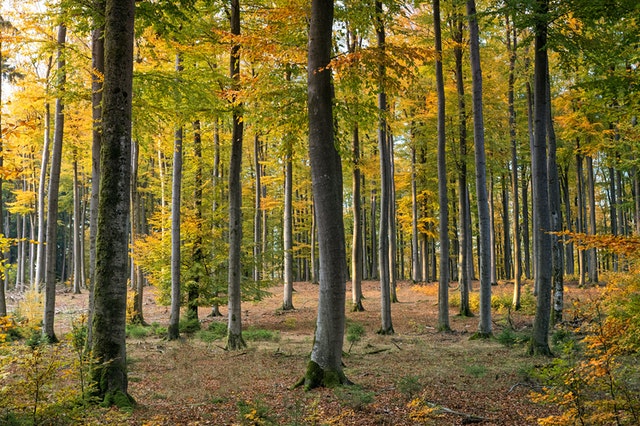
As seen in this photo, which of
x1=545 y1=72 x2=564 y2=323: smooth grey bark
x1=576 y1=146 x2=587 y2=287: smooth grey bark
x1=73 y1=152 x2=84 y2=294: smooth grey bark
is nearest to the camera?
x1=545 y1=72 x2=564 y2=323: smooth grey bark

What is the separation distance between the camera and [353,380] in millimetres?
7918

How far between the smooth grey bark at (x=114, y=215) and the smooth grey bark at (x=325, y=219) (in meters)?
2.84

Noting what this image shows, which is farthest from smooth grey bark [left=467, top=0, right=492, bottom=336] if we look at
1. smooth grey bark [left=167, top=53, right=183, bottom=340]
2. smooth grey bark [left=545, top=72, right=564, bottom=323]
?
smooth grey bark [left=167, top=53, right=183, bottom=340]

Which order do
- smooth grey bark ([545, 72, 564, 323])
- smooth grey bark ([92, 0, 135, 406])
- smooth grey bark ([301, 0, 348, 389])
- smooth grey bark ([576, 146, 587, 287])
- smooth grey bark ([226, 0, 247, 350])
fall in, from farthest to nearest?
smooth grey bark ([576, 146, 587, 287]) < smooth grey bark ([545, 72, 564, 323]) < smooth grey bark ([226, 0, 247, 350]) < smooth grey bark ([301, 0, 348, 389]) < smooth grey bark ([92, 0, 135, 406])

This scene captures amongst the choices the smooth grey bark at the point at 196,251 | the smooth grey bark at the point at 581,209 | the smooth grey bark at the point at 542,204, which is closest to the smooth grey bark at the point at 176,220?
the smooth grey bark at the point at 196,251

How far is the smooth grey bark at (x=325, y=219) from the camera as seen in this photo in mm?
7281

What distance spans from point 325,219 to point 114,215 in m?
3.16

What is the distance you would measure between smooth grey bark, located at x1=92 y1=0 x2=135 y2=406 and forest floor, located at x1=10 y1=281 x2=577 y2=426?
760 mm

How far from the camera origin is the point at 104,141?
5.93m

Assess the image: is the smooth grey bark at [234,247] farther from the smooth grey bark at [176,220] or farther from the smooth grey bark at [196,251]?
the smooth grey bark at [196,251]

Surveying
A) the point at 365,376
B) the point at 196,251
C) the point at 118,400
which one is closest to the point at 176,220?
the point at 196,251

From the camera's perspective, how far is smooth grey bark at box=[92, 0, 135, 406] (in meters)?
5.77

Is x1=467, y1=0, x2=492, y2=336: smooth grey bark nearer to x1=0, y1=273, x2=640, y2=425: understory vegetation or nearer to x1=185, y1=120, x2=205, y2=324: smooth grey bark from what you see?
x1=0, y1=273, x2=640, y2=425: understory vegetation

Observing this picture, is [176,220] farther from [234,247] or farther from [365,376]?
[365,376]
